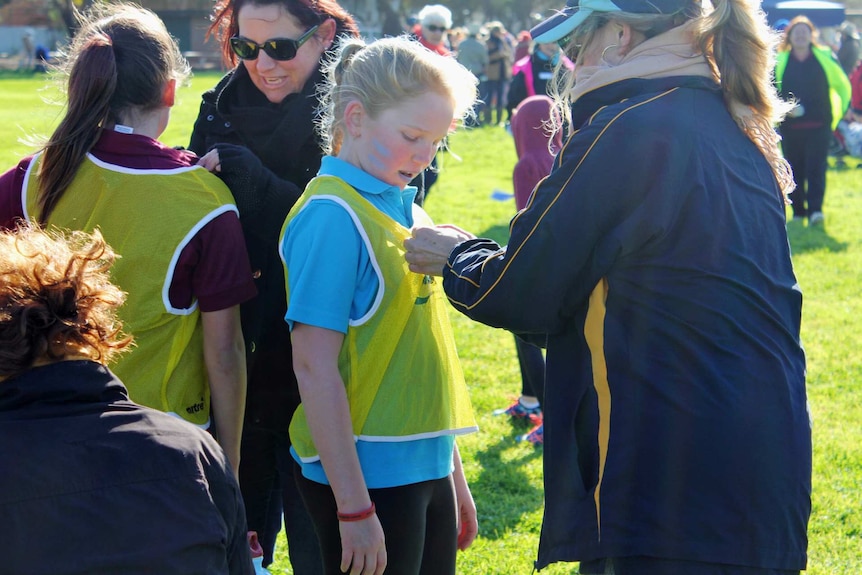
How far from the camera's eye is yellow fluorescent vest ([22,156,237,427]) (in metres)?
2.35

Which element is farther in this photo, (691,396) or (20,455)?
(691,396)

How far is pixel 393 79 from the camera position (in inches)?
87.0

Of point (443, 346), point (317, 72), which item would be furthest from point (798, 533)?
point (317, 72)

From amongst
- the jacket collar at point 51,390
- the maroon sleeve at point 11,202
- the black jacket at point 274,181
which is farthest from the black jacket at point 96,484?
the black jacket at point 274,181

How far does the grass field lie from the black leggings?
→ 1.25 meters

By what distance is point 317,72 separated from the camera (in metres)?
2.86

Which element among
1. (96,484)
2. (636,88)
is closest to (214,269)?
(96,484)

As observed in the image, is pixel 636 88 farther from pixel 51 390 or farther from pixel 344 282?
pixel 51 390

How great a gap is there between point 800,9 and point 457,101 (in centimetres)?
2052

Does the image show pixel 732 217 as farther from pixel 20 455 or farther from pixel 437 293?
pixel 20 455

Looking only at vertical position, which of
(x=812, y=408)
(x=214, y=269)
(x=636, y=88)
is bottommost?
(x=812, y=408)

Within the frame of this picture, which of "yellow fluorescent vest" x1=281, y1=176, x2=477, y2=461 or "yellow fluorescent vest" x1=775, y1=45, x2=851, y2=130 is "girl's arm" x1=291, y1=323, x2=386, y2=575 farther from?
"yellow fluorescent vest" x1=775, y1=45, x2=851, y2=130

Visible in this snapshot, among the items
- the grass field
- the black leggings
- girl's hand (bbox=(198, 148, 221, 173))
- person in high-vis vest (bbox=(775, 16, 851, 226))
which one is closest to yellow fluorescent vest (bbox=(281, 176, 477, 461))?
the black leggings

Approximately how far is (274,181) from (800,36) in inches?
387
